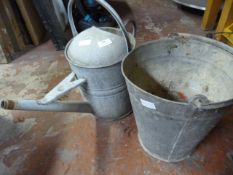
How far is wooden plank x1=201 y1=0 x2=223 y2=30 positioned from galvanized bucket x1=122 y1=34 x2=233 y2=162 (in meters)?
1.29

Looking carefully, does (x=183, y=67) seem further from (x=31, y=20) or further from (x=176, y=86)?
(x=31, y=20)

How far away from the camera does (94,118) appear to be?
1.57 metres

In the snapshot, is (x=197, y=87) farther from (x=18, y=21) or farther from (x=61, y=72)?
(x=18, y=21)

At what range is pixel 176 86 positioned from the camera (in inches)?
50.9

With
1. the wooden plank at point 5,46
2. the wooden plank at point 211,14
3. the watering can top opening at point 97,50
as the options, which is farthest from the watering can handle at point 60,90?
the wooden plank at point 211,14

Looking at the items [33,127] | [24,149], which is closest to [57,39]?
[33,127]

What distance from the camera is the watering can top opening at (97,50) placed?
46.1 inches

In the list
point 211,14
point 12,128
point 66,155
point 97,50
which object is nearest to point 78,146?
point 66,155

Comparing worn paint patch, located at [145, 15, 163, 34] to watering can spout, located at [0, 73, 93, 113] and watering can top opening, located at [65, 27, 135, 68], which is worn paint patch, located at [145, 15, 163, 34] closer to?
watering can top opening, located at [65, 27, 135, 68]

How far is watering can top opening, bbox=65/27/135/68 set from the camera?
117cm

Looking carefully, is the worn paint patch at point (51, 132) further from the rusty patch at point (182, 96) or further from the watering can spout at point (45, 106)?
the rusty patch at point (182, 96)

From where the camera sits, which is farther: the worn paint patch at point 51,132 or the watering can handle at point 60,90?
the worn paint patch at point 51,132

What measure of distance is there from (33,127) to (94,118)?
45cm

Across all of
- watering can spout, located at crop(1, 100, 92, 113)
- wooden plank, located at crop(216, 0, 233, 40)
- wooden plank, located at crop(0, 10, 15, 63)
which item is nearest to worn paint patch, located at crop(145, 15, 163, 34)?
wooden plank, located at crop(216, 0, 233, 40)
